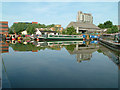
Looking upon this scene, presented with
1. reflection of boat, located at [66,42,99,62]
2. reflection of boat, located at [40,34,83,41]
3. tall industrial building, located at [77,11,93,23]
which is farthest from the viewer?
tall industrial building, located at [77,11,93,23]

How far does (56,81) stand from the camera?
545 cm

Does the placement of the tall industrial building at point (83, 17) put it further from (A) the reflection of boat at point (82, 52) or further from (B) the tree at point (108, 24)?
(A) the reflection of boat at point (82, 52)

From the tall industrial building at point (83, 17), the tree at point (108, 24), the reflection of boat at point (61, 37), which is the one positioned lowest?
the reflection of boat at point (61, 37)

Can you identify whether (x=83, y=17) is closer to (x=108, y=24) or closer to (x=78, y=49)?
(x=108, y=24)

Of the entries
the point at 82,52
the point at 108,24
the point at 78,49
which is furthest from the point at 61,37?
the point at 108,24

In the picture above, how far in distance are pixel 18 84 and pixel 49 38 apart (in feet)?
102

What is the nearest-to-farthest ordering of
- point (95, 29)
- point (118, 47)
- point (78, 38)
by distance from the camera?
point (118, 47) < point (78, 38) < point (95, 29)

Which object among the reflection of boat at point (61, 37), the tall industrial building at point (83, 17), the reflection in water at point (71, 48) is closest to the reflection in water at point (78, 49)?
the reflection in water at point (71, 48)

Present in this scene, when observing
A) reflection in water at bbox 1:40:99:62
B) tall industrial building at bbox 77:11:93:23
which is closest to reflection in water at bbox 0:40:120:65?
reflection in water at bbox 1:40:99:62

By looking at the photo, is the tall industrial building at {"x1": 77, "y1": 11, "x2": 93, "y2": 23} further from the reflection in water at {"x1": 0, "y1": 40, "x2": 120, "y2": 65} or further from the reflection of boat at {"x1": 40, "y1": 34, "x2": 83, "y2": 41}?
the reflection in water at {"x1": 0, "y1": 40, "x2": 120, "y2": 65}

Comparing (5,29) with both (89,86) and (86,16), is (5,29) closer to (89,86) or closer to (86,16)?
(89,86)

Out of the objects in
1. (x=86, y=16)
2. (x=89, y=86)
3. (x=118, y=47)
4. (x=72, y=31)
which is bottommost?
(x=89, y=86)

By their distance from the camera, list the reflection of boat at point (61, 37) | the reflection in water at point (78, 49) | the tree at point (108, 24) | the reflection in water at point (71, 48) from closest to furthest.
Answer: the reflection in water at point (78, 49) → the reflection in water at point (71, 48) → the reflection of boat at point (61, 37) → the tree at point (108, 24)

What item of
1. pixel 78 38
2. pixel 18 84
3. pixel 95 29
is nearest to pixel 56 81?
pixel 18 84
